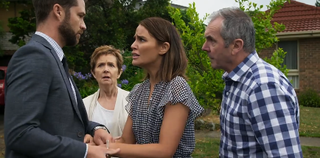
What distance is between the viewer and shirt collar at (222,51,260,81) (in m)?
2.21

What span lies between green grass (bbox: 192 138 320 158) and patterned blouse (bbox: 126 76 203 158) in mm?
5014

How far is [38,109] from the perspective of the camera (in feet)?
6.29

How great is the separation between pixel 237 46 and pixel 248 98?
41 cm

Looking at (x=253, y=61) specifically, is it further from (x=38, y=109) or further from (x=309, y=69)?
(x=309, y=69)

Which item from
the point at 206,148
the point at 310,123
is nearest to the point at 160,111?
the point at 206,148

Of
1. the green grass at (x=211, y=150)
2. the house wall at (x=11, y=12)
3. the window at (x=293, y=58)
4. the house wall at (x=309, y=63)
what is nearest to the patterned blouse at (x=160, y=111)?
the green grass at (x=211, y=150)

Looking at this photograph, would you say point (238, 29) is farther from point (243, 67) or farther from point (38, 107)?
point (38, 107)

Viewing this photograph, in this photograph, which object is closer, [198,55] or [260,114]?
[260,114]

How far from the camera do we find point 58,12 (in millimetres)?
2250

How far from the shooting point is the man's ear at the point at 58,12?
2.23m

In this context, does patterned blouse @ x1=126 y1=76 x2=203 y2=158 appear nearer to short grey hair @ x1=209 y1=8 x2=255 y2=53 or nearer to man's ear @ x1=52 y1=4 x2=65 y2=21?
short grey hair @ x1=209 y1=8 x2=255 y2=53

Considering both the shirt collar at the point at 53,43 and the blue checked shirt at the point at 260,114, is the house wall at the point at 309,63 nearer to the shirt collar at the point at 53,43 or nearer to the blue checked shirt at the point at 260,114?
the blue checked shirt at the point at 260,114

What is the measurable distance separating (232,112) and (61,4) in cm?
128

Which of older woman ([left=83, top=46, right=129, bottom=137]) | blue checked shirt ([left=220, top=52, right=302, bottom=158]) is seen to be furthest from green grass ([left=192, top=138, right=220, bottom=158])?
blue checked shirt ([left=220, top=52, right=302, bottom=158])
